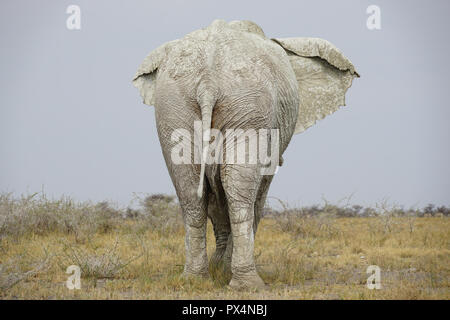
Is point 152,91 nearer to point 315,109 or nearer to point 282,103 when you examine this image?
point 282,103

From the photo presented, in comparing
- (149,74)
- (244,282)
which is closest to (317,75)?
(149,74)

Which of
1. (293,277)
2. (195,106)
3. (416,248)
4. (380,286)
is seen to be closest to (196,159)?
(195,106)

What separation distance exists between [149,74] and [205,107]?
1.72 metres

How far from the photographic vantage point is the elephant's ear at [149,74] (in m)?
6.48

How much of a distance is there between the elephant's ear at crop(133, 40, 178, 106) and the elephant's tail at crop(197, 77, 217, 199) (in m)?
1.31

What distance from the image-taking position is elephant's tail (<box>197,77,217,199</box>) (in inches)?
206

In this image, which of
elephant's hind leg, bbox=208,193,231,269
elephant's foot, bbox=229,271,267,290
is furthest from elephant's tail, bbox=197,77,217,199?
elephant's hind leg, bbox=208,193,231,269

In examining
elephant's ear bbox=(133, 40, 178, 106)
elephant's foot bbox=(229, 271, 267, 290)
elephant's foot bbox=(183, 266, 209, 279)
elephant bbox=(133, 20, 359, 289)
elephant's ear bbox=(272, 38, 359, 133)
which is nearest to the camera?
elephant bbox=(133, 20, 359, 289)

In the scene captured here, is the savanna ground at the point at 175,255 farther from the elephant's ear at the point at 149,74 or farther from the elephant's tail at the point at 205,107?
the elephant's ear at the point at 149,74

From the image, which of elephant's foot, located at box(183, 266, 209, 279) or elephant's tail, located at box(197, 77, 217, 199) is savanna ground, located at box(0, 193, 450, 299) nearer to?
elephant's foot, located at box(183, 266, 209, 279)

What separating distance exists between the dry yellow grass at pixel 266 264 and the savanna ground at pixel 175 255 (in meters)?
0.02

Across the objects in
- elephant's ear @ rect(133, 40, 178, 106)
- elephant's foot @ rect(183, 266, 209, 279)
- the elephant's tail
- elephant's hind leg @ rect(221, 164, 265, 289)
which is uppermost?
elephant's ear @ rect(133, 40, 178, 106)

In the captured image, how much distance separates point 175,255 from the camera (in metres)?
8.53

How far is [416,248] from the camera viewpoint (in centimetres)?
945
